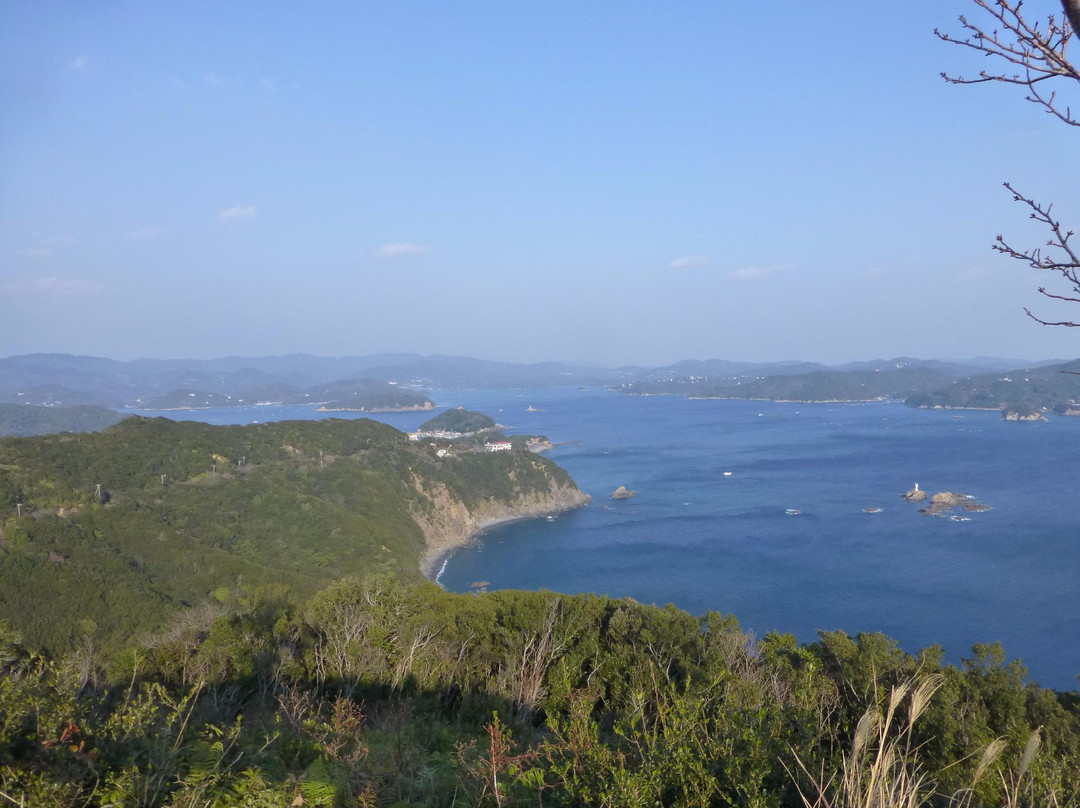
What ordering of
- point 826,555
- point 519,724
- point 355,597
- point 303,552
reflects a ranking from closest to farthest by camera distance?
point 519,724 → point 355,597 → point 303,552 → point 826,555

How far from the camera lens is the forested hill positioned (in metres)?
17.0

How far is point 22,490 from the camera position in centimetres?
2177

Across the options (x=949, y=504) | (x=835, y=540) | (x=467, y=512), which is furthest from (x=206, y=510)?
(x=949, y=504)

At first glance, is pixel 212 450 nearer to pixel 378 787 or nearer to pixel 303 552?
pixel 303 552

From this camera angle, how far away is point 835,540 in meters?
34.2

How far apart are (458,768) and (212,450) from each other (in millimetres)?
34926

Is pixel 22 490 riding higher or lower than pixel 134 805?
lower

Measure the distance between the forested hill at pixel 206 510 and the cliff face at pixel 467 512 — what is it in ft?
0.50

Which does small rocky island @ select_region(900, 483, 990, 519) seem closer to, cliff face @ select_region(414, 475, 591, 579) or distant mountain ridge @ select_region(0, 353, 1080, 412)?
cliff face @ select_region(414, 475, 591, 579)

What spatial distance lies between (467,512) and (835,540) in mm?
22305

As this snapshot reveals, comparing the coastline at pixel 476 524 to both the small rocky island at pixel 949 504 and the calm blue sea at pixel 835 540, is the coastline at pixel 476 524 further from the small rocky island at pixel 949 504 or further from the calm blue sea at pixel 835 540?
the small rocky island at pixel 949 504

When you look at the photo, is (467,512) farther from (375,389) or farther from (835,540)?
(375,389)

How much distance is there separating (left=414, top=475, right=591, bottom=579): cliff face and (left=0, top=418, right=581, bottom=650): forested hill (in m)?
0.15

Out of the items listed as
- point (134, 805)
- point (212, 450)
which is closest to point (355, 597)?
point (134, 805)
